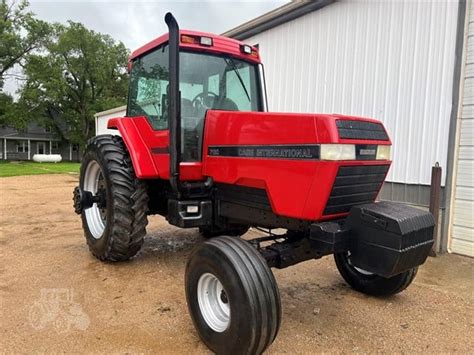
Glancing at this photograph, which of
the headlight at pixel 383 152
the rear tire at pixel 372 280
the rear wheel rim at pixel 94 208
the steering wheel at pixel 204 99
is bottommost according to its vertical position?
the rear tire at pixel 372 280

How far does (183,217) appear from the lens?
3.68 metres

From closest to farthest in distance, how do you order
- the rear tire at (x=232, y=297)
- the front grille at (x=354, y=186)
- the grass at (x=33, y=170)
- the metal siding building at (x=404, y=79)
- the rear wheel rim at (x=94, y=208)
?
the rear tire at (x=232, y=297) < the front grille at (x=354, y=186) < the rear wheel rim at (x=94, y=208) < the metal siding building at (x=404, y=79) < the grass at (x=33, y=170)

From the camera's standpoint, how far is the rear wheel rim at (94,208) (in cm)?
481

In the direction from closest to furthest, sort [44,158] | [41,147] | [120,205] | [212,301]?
[212,301], [120,205], [44,158], [41,147]

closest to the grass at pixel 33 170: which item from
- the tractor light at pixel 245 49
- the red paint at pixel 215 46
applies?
the red paint at pixel 215 46

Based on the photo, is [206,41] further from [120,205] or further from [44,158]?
[44,158]

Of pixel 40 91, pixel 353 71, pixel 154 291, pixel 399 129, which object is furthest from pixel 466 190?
pixel 40 91

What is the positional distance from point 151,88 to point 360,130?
2.46m

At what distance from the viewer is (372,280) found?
148 inches

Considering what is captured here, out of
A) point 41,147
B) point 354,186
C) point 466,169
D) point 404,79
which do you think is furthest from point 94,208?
point 41,147

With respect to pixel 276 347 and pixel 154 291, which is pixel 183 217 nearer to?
pixel 154 291

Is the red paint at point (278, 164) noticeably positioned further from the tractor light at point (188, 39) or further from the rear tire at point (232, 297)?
the tractor light at point (188, 39)

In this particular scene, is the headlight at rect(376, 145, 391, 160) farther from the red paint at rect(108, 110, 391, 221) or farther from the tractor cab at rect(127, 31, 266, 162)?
the tractor cab at rect(127, 31, 266, 162)

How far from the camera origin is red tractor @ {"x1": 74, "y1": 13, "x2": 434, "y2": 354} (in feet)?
8.34
